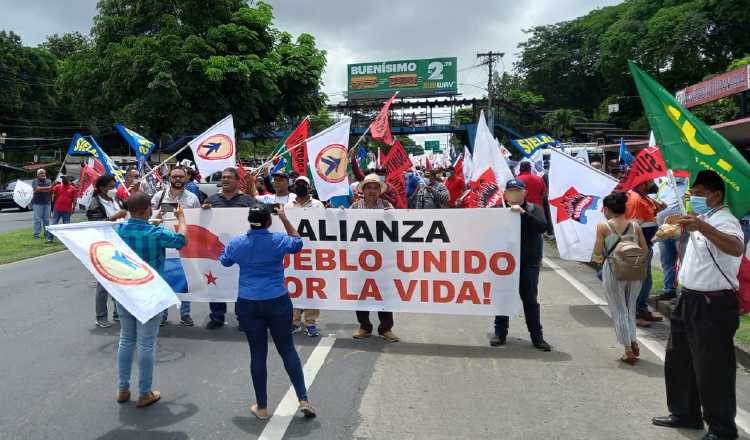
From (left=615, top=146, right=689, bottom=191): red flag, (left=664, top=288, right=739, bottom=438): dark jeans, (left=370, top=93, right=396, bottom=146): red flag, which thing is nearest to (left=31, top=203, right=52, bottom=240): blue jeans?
(left=370, top=93, right=396, bottom=146): red flag

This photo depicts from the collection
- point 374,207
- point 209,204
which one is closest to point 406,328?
point 374,207

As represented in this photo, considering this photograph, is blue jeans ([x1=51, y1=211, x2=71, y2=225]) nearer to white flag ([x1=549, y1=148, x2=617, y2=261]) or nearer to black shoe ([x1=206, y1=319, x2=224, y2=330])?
black shoe ([x1=206, y1=319, x2=224, y2=330])

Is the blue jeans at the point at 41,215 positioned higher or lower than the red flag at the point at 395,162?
lower

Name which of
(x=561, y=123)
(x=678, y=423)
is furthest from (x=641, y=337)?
(x=561, y=123)

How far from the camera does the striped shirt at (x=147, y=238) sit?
4.62 metres

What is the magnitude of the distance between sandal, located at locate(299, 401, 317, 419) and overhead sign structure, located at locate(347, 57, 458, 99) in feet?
154

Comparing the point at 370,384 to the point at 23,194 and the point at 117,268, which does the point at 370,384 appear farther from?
the point at 23,194

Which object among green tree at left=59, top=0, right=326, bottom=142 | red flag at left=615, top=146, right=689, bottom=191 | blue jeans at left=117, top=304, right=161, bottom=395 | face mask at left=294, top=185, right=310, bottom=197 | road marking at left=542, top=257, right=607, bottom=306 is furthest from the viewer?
green tree at left=59, top=0, right=326, bottom=142

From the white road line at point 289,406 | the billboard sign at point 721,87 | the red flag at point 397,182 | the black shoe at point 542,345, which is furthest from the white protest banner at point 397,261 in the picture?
the billboard sign at point 721,87

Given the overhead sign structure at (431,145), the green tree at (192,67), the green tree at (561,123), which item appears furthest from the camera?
the overhead sign structure at (431,145)

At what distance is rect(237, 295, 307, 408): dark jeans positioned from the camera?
13.5 ft

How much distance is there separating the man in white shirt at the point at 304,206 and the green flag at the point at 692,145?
12.3 feet

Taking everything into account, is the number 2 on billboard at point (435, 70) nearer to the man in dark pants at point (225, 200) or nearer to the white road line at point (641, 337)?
the white road line at point (641, 337)

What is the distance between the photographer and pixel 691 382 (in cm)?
407
